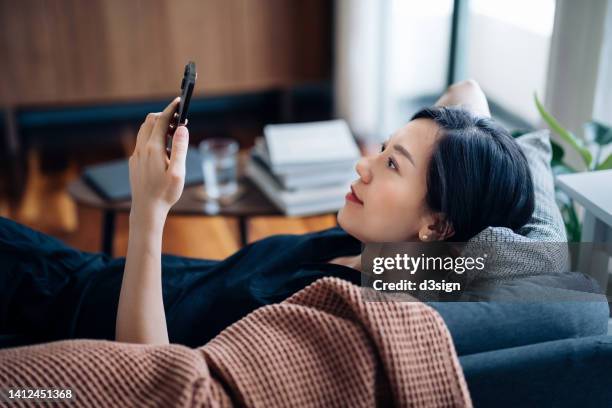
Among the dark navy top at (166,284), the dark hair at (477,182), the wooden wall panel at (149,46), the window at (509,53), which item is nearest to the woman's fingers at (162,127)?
the dark navy top at (166,284)

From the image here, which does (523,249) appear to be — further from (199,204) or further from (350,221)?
(199,204)

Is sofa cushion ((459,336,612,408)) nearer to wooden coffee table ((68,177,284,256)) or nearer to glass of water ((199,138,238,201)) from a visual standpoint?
wooden coffee table ((68,177,284,256))

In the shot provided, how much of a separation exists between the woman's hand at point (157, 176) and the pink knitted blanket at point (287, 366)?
272mm

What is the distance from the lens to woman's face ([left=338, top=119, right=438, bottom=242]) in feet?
3.76

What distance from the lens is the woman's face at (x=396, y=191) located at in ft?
3.76

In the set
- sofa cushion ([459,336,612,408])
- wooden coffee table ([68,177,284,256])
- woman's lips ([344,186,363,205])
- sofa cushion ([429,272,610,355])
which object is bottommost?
wooden coffee table ([68,177,284,256])

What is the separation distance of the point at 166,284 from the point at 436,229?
0.54m

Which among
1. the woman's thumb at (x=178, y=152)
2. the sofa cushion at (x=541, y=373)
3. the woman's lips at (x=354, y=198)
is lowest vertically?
the sofa cushion at (x=541, y=373)

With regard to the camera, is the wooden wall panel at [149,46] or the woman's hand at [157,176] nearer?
the woman's hand at [157,176]

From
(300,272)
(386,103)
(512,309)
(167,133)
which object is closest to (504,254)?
(512,309)

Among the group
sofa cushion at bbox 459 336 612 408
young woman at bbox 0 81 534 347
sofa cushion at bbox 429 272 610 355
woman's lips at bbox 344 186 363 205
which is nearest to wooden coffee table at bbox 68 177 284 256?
young woman at bbox 0 81 534 347

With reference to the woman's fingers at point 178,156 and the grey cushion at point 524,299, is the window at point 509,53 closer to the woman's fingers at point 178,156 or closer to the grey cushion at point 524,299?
Answer: the grey cushion at point 524,299

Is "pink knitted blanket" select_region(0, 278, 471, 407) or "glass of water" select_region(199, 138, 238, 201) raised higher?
"pink knitted blanket" select_region(0, 278, 471, 407)

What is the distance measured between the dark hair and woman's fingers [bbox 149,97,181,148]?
413mm
